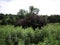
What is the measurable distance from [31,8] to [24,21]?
49.2 feet

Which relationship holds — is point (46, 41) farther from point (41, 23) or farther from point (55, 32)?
point (41, 23)

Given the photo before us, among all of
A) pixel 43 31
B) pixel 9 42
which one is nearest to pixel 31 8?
pixel 43 31

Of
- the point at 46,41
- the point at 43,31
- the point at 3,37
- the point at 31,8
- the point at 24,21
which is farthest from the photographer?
the point at 31,8

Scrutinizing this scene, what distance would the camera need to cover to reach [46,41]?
12898 mm

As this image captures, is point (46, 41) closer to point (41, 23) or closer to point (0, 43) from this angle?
point (0, 43)

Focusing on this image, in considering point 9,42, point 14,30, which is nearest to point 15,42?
point 9,42

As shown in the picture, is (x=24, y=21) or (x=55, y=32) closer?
(x=55, y=32)

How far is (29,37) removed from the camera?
15.0 metres

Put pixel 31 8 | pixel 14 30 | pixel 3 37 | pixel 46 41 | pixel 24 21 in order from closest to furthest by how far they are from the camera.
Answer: pixel 46 41 < pixel 3 37 < pixel 14 30 < pixel 24 21 < pixel 31 8

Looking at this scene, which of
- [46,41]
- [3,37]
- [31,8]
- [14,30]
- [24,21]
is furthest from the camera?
[31,8]

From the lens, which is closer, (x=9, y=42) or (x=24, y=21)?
(x=9, y=42)

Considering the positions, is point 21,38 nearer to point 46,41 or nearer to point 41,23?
point 46,41

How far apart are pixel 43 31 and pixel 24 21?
35.4 ft

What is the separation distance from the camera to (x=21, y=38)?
1428 cm
